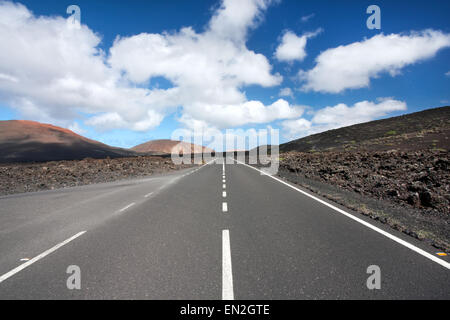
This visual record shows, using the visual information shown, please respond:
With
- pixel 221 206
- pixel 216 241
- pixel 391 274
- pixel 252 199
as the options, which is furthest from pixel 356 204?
pixel 216 241

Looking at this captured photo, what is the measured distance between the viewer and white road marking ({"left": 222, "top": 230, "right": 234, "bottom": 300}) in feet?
10.0

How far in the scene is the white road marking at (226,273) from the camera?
305 centimetres

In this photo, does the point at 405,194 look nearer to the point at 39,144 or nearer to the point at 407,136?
the point at 407,136

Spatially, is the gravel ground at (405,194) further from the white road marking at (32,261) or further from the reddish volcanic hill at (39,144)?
the reddish volcanic hill at (39,144)

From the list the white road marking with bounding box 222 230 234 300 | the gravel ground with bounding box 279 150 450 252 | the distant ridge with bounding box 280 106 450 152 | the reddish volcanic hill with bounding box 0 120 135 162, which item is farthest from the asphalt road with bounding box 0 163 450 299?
the reddish volcanic hill with bounding box 0 120 135 162

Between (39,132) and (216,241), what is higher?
(39,132)

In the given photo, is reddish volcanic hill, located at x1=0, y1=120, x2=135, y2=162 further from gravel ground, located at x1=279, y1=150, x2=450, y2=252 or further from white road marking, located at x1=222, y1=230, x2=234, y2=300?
white road marking, located at x1=222, y1=230, x2=234, y2=300

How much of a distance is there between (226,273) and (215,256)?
2.13 ft

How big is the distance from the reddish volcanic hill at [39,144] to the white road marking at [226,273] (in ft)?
231

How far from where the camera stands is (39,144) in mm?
83750

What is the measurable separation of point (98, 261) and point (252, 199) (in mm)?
6192

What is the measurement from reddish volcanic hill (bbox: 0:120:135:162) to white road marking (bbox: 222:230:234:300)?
70258 mm
